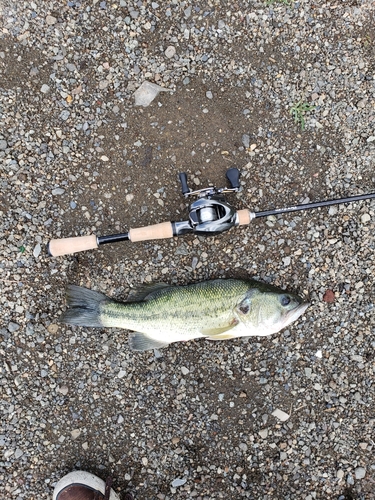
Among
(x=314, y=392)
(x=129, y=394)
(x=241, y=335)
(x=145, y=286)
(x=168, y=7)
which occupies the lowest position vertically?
(x=314, y=392)

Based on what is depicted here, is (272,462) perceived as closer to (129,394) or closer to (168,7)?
(129,394)

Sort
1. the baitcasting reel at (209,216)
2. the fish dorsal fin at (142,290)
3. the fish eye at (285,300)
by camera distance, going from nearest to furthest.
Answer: the baitcasting reel at (209,216)
the fish eye at (285,300)
the fish dorsal fin at (142,290)

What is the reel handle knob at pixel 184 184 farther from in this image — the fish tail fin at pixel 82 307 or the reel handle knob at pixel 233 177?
the fish tail fin at pixel 82 307

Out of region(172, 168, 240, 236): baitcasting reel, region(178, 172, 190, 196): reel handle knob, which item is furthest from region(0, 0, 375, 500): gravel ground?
region(172, 168, 240, 236): baitcasting reel

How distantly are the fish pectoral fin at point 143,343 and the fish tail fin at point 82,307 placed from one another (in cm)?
35

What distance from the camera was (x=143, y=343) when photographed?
12.5ft

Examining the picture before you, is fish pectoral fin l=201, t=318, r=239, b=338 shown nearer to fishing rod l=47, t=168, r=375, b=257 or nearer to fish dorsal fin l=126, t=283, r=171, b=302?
fish dorsal fin l=126, t=283, r=171, b=302

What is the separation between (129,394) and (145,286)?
106cm

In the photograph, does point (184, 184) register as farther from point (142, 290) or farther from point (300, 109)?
point (300, 109)

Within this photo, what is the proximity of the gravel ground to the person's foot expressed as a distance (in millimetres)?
136

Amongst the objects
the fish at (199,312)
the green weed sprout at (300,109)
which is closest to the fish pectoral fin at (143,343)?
the fish at (199,312)

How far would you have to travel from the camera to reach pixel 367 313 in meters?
3.97

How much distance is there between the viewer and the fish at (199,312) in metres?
3.64

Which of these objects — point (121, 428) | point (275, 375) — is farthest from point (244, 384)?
point (121, 428)
